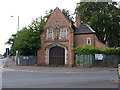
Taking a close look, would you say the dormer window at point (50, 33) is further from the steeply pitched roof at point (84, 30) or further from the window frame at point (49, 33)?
the steeply pitched roof at point (84, 30)

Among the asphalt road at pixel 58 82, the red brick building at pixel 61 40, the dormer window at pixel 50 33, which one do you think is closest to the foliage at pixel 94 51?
the red brick building at pixel 61 40

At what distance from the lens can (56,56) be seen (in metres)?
34.9

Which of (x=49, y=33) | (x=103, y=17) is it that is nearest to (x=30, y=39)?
(x=49, y=33)

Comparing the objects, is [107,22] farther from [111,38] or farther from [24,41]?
[24,41]

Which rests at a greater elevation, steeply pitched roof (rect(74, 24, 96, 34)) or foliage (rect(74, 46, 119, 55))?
steeply pitched roof (rect(74, 24, 96, 34))

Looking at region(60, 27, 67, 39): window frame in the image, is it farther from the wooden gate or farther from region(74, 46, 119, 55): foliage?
region(74, 46, 119, 55): foliage

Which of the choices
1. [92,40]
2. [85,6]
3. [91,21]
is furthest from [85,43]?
[85,6]

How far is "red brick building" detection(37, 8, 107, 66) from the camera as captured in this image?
3394 centimetres

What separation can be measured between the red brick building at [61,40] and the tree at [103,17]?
824 cm

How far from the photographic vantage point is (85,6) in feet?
150

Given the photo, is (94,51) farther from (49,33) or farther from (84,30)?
(49,33)

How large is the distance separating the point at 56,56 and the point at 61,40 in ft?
10.9

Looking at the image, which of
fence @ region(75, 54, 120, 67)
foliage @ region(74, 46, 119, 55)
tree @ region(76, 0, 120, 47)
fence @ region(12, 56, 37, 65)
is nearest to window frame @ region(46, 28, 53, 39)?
fence @ region(12, 56, 37, 65)

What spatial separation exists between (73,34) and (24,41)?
31.3 feet
